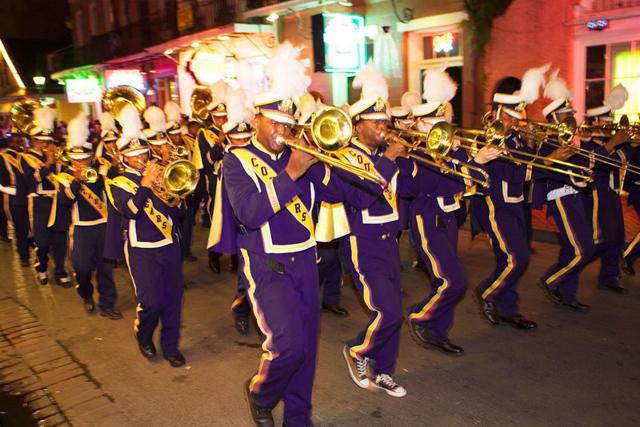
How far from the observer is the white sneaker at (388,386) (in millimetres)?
4426

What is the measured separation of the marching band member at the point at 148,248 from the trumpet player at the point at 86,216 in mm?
1502

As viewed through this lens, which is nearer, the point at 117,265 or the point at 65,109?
the point at 117,265

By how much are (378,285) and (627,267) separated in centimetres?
460

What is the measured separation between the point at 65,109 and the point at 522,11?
3438 centimetres

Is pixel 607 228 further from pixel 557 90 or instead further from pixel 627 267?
pixel 557 90

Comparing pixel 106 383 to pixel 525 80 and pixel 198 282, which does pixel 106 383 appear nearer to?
pixel 198 282

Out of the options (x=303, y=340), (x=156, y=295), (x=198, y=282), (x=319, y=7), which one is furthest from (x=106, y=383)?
(x=319, y=7)

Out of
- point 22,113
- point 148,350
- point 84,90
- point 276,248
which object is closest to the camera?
point 276,248

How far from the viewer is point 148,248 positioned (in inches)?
204

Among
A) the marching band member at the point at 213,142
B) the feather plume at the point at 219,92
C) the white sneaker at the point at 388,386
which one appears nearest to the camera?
the white sneaker at the point at 388,386

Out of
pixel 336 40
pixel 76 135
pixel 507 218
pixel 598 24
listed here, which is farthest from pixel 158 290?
pixel 336 40

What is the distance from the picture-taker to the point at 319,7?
16047mm

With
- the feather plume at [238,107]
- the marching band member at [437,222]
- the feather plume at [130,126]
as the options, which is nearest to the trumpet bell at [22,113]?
the feather plume at [130,126]

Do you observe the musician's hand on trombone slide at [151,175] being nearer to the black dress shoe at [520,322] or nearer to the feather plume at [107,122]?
the black dress shoe at [520,322]
